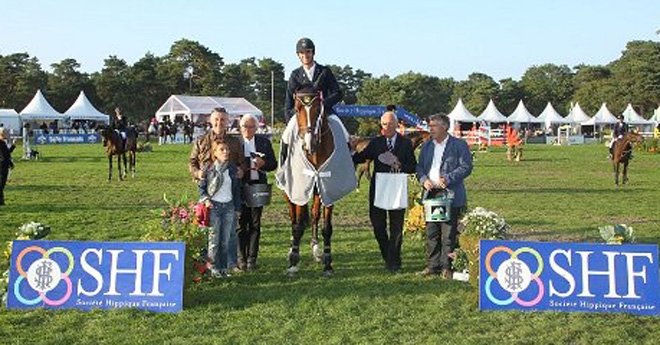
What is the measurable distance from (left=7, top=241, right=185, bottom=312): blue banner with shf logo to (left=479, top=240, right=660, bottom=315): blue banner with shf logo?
2960mm

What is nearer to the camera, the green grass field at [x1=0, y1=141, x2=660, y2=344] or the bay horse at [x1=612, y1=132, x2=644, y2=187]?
the green grass field at [x1=0, y1=141, x2=660, y2=344]

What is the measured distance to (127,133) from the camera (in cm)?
2109

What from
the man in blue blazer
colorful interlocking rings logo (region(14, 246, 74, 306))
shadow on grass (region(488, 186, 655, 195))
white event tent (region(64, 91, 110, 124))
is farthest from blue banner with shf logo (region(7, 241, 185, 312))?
white event tent (region(64, 91, 110, 124))

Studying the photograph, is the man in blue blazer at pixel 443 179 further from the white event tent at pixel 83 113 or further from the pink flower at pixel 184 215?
the white event tent at pixel 83 113

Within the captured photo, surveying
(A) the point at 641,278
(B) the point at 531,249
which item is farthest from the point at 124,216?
(A) the point at 641,278

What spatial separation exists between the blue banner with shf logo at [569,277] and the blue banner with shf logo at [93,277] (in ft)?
9.71

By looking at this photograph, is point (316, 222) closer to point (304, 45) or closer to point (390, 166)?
point (390, 166)

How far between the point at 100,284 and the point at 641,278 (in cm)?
503

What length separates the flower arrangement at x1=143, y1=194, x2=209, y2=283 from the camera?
6.48 meters

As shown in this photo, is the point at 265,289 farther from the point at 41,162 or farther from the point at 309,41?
the point at 41,162

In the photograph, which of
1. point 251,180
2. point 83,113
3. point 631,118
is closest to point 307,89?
point 251,180

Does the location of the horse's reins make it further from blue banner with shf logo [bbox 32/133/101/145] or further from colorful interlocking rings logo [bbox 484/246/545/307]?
blue banner with shf logo [bbox 32/133/101/145]

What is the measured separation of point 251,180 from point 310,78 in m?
1.44

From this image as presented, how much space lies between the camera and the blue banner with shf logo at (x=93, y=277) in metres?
5.96
